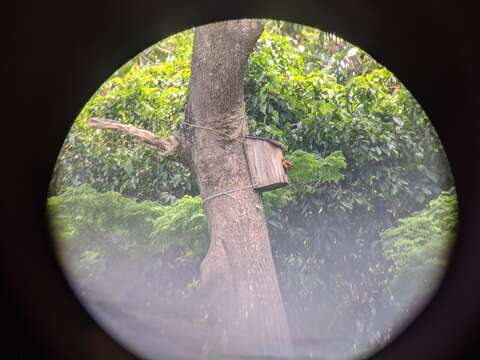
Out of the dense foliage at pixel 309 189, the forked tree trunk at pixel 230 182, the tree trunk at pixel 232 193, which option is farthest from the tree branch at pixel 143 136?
the dense foliage at pixel 309 189

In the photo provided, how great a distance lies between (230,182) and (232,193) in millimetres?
88

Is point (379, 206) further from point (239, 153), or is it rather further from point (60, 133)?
point (60, 133)

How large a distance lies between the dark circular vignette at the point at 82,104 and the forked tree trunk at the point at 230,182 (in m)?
2.48

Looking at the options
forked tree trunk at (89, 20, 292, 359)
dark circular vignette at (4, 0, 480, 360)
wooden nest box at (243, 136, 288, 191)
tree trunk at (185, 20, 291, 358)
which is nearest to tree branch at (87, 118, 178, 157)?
forked tree trunk at (89, 20, 292, 359)

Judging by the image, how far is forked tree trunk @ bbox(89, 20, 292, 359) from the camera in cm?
446

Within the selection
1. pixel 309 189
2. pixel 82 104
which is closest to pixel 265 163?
pixel 309 189

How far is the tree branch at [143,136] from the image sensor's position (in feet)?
14.8

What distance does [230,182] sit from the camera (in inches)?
176

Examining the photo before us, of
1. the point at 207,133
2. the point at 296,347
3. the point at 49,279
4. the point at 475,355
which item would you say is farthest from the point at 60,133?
the point at 296,347

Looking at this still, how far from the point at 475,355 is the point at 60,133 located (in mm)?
1497

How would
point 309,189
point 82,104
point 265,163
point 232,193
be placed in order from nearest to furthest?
point 82,104
point 265,163
point 232,193
point 309,189

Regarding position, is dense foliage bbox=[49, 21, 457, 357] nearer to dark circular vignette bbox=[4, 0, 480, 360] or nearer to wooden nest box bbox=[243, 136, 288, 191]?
wooden nest box bbox=[243, 136, 288, 191]

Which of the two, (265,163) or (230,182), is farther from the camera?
(230,182)

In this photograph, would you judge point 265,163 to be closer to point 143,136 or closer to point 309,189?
point 143,136
